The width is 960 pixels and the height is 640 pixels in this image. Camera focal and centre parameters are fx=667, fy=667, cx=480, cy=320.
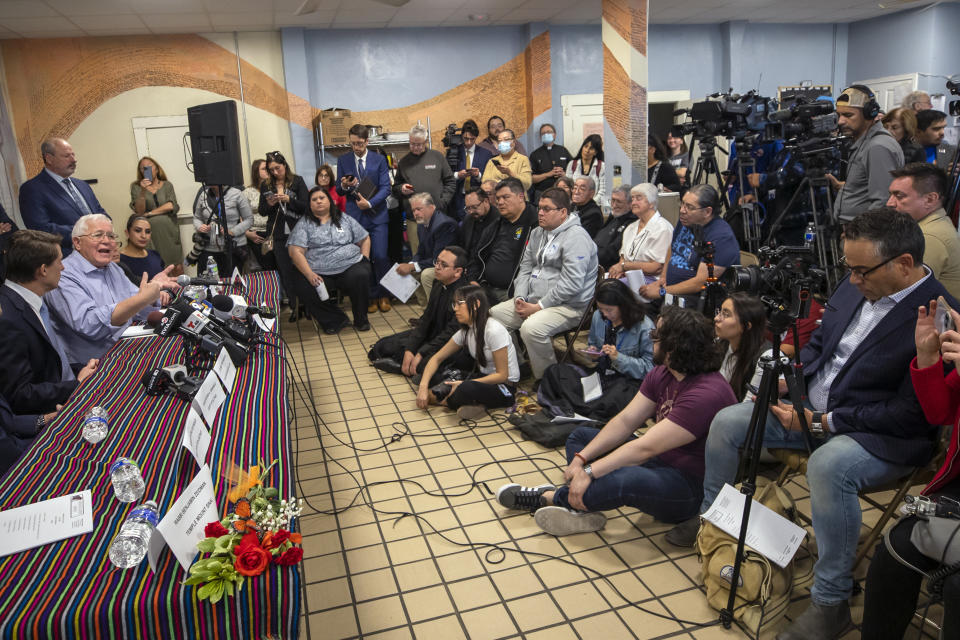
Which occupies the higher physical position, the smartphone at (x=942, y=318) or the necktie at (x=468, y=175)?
the necktie at (x=468, y=175)

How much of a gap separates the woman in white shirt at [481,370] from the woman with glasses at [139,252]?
2.34 metres

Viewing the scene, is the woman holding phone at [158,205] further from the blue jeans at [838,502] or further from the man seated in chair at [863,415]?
the blue jeans at [838,502]

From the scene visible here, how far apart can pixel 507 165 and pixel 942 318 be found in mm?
5184

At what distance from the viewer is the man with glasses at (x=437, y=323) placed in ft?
14.7

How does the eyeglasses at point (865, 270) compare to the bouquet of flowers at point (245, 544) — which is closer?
the bouquet of flowers at point (245, 544)

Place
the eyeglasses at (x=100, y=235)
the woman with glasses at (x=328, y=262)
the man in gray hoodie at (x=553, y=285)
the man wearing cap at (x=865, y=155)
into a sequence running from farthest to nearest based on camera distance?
1. the woman with glasses at (x=328, y=262)
2. the man in gray hoodie at (x=553, y=285)
3. the man wearing cap at (x=865, y=155)
4. the eyeglasses at (x=100, y=235)

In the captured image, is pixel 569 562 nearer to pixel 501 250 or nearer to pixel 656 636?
pixel 656 636

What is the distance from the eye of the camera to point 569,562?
8.15 ft

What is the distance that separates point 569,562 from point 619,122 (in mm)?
4588

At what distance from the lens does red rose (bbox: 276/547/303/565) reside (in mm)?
1515

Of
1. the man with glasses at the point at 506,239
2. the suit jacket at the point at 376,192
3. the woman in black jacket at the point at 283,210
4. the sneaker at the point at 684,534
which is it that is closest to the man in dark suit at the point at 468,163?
the suit jacket at the point at 376,192

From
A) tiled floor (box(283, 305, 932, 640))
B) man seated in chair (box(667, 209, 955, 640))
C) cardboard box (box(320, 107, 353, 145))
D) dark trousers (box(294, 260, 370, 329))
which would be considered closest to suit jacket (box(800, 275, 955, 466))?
man seated in chair (box(667, 209, 955, 640))

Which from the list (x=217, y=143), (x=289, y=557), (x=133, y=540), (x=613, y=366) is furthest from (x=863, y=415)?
(x=217, y=143)

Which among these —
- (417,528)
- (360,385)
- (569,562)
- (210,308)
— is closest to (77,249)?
(210,308)
